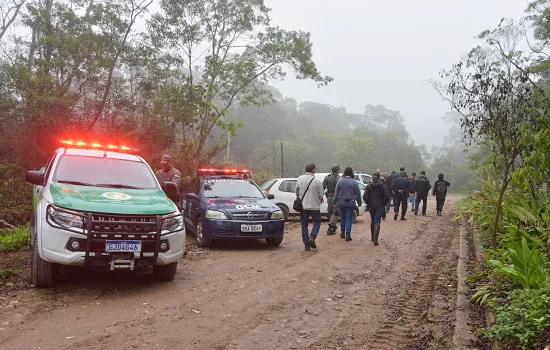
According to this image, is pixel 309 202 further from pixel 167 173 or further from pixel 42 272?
pixel 42 272

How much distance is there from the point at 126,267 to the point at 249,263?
2782 mm

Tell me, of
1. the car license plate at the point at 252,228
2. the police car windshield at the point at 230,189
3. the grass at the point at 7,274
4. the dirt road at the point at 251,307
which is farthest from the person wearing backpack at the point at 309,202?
the grass at the point at 7,274

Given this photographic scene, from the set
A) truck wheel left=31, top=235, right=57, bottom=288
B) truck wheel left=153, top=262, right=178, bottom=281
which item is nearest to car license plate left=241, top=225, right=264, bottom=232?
truck wheel left=153, top=262, right=178, bottom=281

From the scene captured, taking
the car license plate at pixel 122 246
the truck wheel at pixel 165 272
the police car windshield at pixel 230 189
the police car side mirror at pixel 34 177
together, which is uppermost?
the police car side mirror at pixel 34 177

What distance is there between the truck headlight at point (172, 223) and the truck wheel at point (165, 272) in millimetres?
564

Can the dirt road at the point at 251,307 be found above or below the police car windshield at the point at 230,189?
below

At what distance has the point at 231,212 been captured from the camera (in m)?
9.00

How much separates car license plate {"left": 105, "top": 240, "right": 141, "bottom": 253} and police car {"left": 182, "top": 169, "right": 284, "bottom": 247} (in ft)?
11.3

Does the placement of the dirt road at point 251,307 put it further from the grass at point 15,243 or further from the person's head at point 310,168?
the grass at point 15,243

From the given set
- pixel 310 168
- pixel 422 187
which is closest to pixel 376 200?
pixel 310 168

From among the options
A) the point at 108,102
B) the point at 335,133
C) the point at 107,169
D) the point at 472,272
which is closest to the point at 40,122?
the point at 108,102

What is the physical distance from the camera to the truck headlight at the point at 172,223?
19.2 ft

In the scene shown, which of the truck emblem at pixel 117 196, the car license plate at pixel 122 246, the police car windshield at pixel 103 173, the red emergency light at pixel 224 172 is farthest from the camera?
the red emergency light at pixel 224 172

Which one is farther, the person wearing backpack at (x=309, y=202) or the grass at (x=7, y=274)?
the person wearing backpack at (x=309, y=202)
